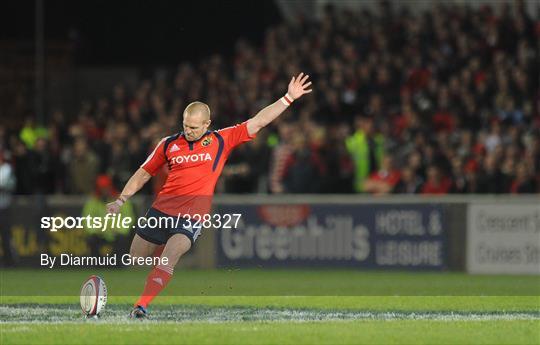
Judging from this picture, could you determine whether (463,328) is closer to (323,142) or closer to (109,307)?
(109,307)

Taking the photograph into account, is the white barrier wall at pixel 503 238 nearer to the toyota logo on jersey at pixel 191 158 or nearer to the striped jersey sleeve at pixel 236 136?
the striped jersey sleeve at pixel 236 136

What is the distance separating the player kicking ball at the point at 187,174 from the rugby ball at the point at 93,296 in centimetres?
33

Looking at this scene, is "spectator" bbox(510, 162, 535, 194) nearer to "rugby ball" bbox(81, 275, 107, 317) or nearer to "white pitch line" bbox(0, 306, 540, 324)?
"white pitch line" bbox(0, 306, 540, 324)

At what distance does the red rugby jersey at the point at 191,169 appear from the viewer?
39.2 feet

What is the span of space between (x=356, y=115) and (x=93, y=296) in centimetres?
1245

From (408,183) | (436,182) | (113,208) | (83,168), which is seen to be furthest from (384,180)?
(113,208)

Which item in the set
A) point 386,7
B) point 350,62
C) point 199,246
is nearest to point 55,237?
point 199,246

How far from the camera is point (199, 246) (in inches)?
834

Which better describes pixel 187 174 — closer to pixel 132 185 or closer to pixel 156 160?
pixel 156 160

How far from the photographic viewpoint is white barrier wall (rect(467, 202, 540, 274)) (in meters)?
19.9

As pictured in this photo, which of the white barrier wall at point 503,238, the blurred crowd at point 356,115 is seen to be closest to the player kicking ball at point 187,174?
→ the white barrier wall at point 503,238

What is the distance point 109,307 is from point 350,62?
12.6 meters

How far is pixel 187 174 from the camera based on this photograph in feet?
39.3

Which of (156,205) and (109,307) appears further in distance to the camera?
(109,307)
